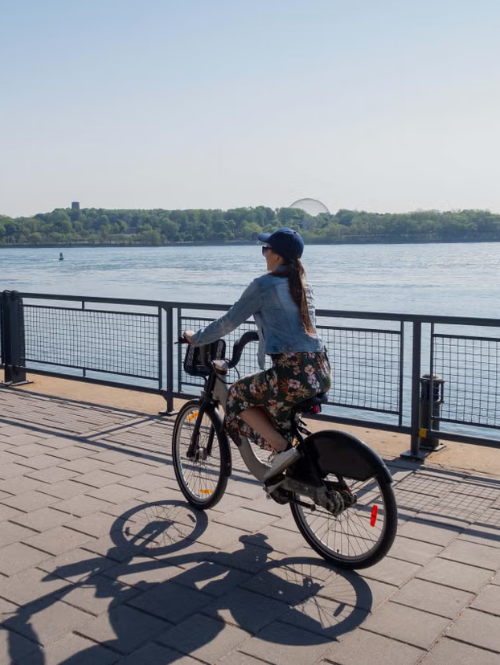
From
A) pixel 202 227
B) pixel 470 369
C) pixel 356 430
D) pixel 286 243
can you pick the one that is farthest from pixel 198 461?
pixel 202 227

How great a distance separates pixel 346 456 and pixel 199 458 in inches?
49.4

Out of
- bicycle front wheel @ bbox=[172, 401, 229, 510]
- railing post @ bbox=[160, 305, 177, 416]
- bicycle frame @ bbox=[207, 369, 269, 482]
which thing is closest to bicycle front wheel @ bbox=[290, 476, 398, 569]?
bicycle frame @ bbox=[207, 369, 269, 482]

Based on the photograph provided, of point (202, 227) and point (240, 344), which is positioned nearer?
point (240, 344)

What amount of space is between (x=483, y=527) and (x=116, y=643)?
7.49 ft

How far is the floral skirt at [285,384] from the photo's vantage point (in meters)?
3.95

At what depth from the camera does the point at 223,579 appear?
3869 millimetres

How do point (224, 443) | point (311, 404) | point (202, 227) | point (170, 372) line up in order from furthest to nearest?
point (202, 227) → point (170, 372) → point (224, 443) → point (311, 404)

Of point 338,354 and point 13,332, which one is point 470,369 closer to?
point 338,354

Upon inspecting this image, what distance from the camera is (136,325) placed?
8.09 m

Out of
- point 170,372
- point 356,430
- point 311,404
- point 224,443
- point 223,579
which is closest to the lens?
point 223,579

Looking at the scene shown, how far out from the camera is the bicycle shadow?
3.29m

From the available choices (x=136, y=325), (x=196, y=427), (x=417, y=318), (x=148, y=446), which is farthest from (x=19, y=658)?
(x=136, y=325)

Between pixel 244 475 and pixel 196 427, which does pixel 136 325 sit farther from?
pixel 196 427

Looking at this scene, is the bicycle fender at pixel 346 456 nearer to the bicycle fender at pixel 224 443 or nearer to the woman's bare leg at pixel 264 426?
the woman's bare leg at pixel 264 426
